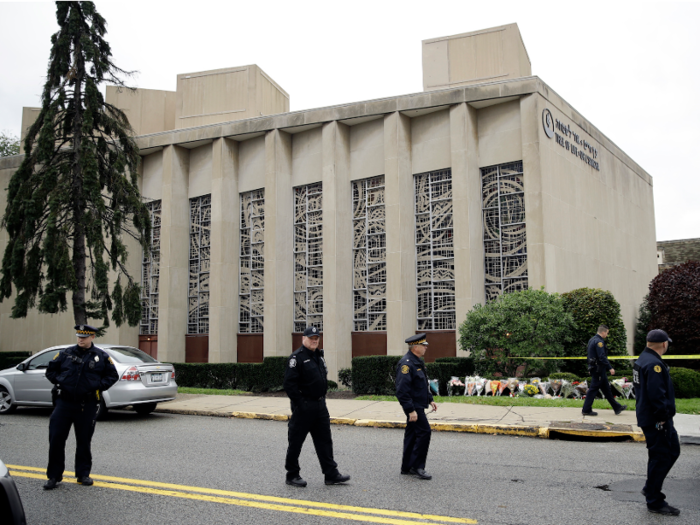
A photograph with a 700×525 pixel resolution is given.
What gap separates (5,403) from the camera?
12570 millimetres

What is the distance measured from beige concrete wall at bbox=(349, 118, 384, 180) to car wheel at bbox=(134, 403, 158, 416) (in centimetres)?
1133

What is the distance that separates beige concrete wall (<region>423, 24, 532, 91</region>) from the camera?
19906mm

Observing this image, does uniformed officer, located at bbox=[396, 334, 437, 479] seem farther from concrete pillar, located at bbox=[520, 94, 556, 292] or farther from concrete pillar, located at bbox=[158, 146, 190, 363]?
concrete pillar, located at bbox=[158, 146, 190, 363]

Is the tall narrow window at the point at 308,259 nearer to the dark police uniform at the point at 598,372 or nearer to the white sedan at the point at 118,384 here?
the white sedan at the point at 118,384

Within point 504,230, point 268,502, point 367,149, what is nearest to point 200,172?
point 367,149

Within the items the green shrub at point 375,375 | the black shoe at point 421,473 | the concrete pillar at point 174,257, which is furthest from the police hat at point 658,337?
the concrete pillar at point 174,257

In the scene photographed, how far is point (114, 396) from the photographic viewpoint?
11.3 m

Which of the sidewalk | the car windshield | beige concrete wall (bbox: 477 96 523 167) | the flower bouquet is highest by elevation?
beige concrete wall (bbox: 477 96 523 167)

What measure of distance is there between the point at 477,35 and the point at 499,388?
1266cm

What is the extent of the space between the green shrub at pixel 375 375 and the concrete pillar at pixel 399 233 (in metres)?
3.26

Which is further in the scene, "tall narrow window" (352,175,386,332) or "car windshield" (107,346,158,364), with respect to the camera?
"tall narrow window" (352,175,386,332)

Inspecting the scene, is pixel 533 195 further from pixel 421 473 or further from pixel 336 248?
pixel 421 473

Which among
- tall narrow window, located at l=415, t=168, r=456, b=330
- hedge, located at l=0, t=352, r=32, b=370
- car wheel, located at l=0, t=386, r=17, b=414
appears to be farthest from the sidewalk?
hedge, located at l=0, t=352, r=32, b=370

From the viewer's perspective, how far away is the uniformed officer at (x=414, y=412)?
6.87m
